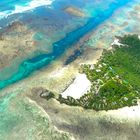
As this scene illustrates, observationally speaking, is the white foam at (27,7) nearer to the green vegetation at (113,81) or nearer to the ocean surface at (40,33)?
the ocean surface at (40,33)

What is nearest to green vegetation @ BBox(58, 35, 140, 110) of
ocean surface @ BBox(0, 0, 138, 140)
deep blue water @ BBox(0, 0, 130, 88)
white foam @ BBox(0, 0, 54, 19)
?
ocean surface @ BBox(0, 0, 138, 140)

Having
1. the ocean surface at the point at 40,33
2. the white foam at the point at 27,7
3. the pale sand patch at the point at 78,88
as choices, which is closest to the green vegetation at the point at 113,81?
the pale sand patch at the point at 78,88

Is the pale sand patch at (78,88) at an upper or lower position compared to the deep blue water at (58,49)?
upper

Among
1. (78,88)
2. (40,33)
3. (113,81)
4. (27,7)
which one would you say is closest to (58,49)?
(40,33)

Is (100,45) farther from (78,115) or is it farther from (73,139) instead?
(73,139)

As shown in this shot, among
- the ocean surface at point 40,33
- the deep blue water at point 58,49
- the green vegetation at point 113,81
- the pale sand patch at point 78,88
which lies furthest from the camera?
the deep blue water at point 58,49

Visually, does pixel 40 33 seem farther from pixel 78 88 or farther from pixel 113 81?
pixel 113 81

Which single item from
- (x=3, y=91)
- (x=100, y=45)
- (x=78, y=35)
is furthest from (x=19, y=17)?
(x=3, y=91)
